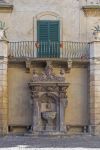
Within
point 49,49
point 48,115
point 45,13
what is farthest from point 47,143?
point 45,13

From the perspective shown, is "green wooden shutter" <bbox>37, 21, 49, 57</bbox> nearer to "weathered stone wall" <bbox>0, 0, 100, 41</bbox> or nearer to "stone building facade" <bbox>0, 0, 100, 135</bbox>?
"stone building facade" <bbox>0, 0, 100, 135</bbox>

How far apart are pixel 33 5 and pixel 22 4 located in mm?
561

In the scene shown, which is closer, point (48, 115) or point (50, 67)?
point (48, 115)

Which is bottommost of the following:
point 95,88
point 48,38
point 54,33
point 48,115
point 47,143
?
point 47,143

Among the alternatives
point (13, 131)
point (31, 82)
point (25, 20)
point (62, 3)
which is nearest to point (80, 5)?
point (62, 3)

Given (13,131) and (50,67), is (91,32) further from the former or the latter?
(13,131)

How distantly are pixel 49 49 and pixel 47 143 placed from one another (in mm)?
6988

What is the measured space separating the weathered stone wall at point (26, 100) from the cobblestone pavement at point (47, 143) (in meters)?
1.90

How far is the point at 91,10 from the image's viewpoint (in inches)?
1101

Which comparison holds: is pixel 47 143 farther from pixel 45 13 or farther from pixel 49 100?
pixel 45 13

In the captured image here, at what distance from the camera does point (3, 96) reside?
26.1 metres

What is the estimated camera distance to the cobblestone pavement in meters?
20.4

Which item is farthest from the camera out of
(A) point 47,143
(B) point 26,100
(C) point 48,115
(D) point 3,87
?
(B) point 26,100

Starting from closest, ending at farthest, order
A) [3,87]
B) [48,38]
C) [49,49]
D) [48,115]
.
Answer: [3,87] < [48,115] < [49,49] < [48,38]
